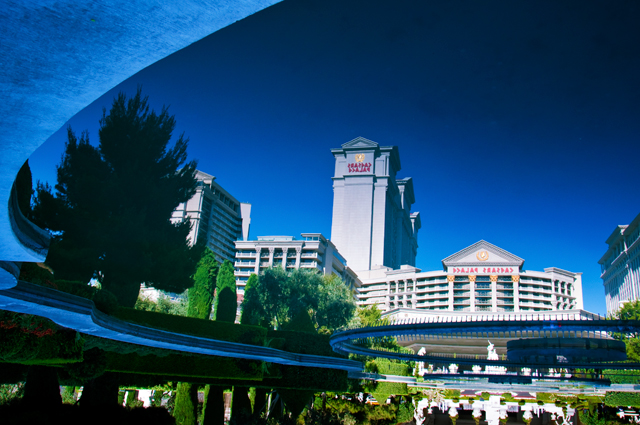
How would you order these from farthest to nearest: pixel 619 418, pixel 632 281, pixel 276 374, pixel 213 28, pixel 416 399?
pixel 632 281
pixel 416 399
pixel 619 418
pixel 276 374
pixel 213 28

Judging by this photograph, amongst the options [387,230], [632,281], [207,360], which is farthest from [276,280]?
[387,230]

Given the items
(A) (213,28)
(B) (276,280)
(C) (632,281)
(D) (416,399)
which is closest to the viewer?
(A) (213,28)

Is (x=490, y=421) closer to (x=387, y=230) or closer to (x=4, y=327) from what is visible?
(x=4, y=327)

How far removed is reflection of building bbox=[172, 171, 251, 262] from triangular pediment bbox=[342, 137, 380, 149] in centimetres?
4794

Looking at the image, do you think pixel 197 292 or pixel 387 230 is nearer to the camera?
pixel 197 292

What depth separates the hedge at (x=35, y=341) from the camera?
13.3m

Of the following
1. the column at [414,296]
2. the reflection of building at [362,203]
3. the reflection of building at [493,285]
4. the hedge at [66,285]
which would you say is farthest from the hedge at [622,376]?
the reflection of building at [362,203]

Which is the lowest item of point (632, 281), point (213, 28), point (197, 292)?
point (213, 28)

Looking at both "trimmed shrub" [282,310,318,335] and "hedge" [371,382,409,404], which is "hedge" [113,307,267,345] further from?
"hedge" [371,382,409,404]

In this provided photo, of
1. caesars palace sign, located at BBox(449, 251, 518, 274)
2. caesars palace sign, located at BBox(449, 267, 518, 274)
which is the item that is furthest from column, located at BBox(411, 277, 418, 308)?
caesars palace sign, located at BBox(449, 251, 518, 274)

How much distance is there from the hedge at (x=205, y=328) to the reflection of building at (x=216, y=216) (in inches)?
4907

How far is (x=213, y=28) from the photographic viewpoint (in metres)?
3.79

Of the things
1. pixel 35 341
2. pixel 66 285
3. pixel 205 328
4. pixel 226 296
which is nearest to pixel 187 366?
pixel 205 328

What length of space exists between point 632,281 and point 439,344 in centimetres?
6626
